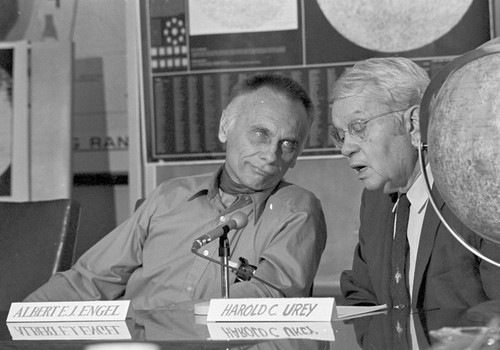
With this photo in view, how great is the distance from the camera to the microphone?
7.51ft

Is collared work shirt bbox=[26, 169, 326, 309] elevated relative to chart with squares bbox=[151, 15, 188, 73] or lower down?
lower down

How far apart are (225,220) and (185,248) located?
160mm

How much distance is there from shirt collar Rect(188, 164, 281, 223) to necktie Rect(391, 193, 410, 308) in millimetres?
493

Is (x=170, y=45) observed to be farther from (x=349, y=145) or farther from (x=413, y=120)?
(x=413, y=120)

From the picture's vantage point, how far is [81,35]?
4723 mm

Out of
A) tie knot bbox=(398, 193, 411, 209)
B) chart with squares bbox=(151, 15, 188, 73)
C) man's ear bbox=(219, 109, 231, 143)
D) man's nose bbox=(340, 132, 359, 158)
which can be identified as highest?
chart with squares bbox=(151, 15, 188, 73)

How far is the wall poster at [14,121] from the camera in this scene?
4520mm

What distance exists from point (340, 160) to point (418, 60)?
0.61m

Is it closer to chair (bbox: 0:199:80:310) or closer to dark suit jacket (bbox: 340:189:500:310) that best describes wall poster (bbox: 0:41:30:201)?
chair (bbox: 0:199:80:310)

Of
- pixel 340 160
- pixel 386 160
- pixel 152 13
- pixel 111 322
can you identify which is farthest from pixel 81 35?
pixel 111 322

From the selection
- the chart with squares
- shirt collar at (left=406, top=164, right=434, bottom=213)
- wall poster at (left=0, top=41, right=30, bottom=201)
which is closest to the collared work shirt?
shirt collar at (left=406, top=164, right=434, bottom=213)

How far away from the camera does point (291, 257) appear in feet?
8.69

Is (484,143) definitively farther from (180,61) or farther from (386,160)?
(180,61)

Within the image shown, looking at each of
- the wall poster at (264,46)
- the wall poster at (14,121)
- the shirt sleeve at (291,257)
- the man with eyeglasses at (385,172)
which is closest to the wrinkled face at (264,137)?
the shirt sleeve at (291,257)
